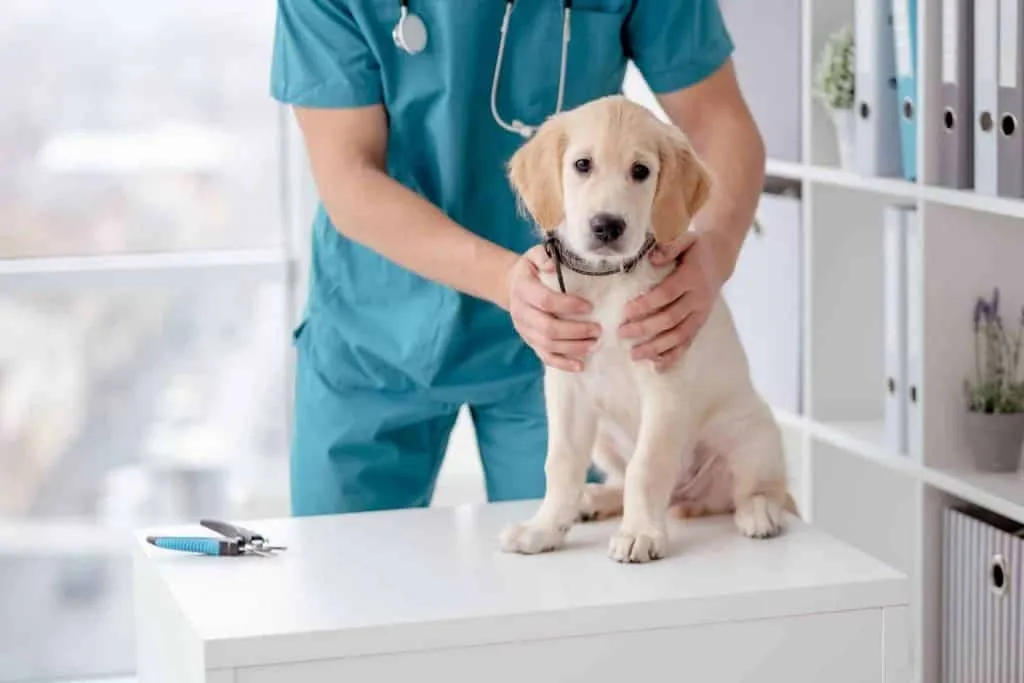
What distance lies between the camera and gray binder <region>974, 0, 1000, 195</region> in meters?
1.85

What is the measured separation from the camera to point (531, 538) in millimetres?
1317

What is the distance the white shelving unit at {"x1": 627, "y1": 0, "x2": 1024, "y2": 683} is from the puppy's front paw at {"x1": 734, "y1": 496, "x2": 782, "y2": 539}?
0.67 m

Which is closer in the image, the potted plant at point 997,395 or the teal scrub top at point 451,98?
the teal scrub top at point 451,98

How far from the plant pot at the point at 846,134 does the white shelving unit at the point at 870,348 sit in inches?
0.8

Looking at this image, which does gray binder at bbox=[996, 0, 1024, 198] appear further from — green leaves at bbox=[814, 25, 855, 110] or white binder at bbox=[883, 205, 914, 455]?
green leaves at bbox=[814, 25, 855, 110]

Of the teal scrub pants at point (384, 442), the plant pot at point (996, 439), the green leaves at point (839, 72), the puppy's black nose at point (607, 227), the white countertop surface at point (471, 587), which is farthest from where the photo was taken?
the green leaves at point (839, 72)

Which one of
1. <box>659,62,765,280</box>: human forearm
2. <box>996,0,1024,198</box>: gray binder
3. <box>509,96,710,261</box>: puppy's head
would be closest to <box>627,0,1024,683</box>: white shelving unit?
<box>996,0,1024,198</box>: gray binder

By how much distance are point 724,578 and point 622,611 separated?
4.2 inches

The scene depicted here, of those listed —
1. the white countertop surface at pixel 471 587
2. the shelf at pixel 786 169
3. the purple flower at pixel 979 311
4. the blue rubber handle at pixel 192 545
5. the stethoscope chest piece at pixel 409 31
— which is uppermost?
the stethoscope chest piece at pixel 409 31

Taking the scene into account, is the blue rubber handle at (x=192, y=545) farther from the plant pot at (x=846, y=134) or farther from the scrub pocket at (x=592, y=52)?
the plant pot at (x=846, y=134)

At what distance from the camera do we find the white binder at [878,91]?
6.97 ft

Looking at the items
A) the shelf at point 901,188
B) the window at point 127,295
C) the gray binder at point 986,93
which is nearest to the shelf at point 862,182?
the shelf at point 901,188

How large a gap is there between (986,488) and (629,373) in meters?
0.77

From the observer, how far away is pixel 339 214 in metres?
1.62
